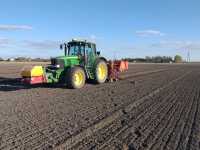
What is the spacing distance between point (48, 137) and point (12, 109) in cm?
364

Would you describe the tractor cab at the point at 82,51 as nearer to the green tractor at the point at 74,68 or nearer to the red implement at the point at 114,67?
the green tractor at the point at 74,68

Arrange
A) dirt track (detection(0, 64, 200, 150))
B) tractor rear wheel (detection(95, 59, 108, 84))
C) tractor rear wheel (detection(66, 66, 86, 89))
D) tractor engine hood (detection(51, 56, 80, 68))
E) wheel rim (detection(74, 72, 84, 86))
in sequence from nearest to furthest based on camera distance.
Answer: dirt track (detection(0, 64, 200, 150)), tractor rear wheel (detection(66, 66, 86, 89)), tractor engine hood (detection(51, 56, 80, 68)), wheel rim (detection(74, 72, 84, 86)), tractor rear wheel (detection(95, 59, 108, 84))

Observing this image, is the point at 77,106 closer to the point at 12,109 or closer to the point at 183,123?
the point at 12,109

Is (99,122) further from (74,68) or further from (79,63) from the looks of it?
(79,63)

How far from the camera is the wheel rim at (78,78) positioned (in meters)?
15.6

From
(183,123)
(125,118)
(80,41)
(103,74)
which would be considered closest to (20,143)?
(125,118)

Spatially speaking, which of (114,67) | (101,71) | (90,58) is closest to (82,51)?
(90,58)

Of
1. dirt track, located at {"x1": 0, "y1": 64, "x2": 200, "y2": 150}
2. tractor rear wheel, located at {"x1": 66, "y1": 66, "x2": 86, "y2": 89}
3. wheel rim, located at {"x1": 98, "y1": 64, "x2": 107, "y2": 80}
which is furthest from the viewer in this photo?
wheel rim, located at {"x1": 98, "y1": 64, "x2": 107, "y2": 80}

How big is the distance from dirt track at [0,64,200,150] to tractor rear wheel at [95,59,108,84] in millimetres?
3971

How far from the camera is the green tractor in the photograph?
14.3 meters

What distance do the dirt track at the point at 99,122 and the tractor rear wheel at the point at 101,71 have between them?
397 centimetres

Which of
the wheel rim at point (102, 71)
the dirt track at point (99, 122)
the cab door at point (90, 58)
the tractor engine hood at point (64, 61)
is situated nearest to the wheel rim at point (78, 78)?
the tractor engine hood at point (64, 61)

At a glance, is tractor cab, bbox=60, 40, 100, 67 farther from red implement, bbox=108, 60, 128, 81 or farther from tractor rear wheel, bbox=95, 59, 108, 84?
red implement, bbox=108, 60, 128, 81

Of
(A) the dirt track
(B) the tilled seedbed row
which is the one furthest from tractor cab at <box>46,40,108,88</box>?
(B) the tilled seedbed row
